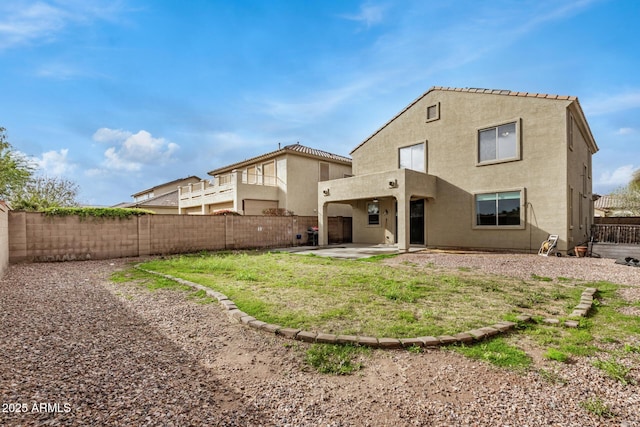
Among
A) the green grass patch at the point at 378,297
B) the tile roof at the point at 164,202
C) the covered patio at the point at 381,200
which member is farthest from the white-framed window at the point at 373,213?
the tile roof at the point at 164,202

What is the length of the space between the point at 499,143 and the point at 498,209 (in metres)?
2.95

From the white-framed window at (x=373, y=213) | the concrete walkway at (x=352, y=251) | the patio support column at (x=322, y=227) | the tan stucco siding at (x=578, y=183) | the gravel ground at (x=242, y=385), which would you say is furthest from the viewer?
the white-framed window at (x=373, y=213)

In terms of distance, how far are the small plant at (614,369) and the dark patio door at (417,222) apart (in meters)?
13.6

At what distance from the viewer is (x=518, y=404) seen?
253 cm

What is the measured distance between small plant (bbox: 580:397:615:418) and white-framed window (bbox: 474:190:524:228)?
12279 mm

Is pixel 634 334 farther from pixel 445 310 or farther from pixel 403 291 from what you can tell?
pixel 403 291

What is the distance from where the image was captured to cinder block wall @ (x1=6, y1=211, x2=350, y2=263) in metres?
11.2

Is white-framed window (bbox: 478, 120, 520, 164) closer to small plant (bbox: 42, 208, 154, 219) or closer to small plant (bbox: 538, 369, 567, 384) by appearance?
small plant (bbox: 538, 369, 567, 384)

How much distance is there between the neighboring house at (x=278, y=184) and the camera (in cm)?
2116

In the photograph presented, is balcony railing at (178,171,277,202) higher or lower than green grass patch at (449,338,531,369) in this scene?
higher

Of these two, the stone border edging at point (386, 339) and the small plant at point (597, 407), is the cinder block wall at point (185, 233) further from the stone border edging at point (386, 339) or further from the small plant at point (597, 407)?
the small plant at point (597, 407)

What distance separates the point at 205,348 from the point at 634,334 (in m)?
5.52

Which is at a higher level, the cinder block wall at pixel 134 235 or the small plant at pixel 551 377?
the cinder block wall at pixel 134 235

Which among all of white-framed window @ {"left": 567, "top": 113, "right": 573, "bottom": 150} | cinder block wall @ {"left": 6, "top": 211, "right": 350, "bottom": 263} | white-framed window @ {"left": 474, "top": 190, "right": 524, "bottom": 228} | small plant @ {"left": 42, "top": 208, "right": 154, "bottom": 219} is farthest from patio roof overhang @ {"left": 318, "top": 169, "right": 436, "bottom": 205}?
small plant @ {"left": 42, "top": 208, "right": 154, "bottom": 219}
